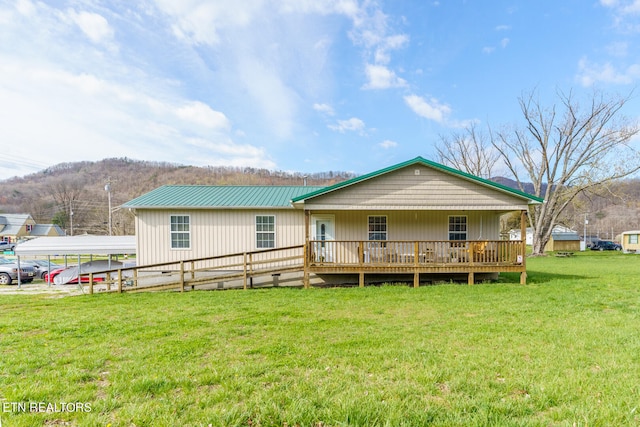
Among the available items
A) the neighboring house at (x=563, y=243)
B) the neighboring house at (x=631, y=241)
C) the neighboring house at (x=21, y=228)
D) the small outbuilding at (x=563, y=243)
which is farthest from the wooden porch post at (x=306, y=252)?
the neighboring house at (x=21, y=228)

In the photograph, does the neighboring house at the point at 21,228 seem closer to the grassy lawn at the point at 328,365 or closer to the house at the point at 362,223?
the house at the point at 362,223

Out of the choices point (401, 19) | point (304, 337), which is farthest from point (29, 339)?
point (401, 19)

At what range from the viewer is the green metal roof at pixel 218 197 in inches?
A: 496

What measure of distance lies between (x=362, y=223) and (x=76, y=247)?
1402 cm

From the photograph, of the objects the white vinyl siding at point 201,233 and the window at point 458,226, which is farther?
the window at point 458,226

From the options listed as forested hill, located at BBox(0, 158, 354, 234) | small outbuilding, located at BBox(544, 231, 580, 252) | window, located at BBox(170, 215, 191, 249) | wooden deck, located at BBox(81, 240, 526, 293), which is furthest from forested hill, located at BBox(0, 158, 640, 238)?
wooden deck, located at BBox(81, 240, 526, 293)

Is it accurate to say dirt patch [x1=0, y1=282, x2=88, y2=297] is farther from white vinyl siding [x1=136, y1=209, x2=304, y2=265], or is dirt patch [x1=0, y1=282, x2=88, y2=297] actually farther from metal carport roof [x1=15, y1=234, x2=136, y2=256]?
white vinyl siding [x1=136, y1=209, x2=304, y2=265]

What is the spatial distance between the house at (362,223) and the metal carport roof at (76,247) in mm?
3521

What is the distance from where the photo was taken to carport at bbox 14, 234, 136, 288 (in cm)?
1479

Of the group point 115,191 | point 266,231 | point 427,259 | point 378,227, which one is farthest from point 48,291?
point 115,191

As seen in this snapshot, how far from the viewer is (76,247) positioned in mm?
15164

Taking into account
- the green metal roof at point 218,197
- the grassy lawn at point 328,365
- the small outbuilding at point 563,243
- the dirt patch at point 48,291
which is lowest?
the small outbuilding at point 563,243

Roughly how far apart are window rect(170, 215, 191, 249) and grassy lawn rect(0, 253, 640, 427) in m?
4.89

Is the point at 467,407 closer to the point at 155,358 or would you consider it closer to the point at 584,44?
the point at 155,358
